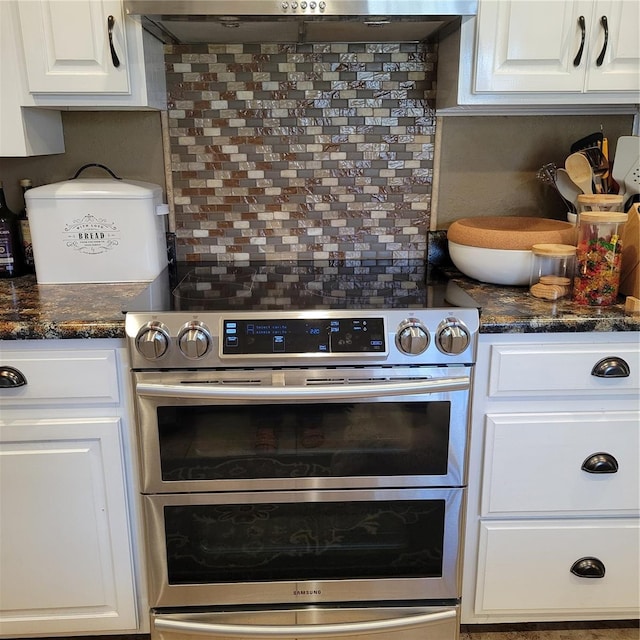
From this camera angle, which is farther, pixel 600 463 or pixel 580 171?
pixel 580 171

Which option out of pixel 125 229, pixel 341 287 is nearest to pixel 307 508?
pixel 341 287

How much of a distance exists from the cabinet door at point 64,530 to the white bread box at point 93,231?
0.49 m

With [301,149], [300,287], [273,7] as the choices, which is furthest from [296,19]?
[300,287]

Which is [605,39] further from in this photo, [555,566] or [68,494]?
[68,494]

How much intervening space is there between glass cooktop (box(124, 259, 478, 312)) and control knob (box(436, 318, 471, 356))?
2.5 inches

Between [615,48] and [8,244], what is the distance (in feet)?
5.99

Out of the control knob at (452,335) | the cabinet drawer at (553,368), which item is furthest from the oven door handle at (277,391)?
the cabinet drawer at (553,368)

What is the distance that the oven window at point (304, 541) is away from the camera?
1.54m

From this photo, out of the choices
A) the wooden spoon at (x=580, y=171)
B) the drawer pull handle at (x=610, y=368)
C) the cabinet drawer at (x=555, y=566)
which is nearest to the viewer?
the drawer pull handle at (x=610, y=368)

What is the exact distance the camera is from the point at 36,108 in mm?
1709

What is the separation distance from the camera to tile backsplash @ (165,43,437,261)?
190 cm

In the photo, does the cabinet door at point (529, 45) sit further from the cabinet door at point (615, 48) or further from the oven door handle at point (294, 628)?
the oven door handle at point (294, 628)

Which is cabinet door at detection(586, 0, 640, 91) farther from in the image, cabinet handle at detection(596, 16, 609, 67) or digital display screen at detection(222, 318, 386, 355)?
digital display screen at detection(222, 318, 386, 355)

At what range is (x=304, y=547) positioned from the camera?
5.18 feet
